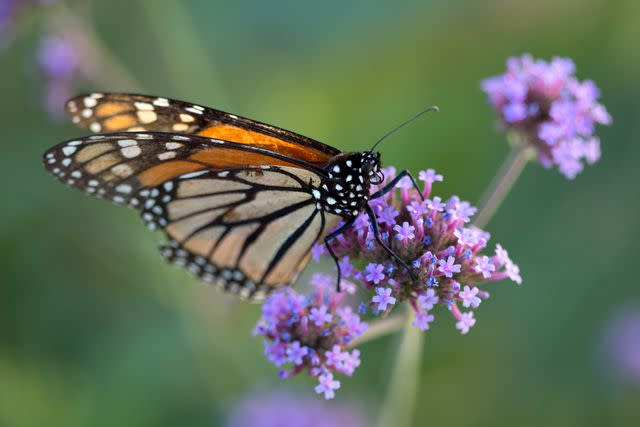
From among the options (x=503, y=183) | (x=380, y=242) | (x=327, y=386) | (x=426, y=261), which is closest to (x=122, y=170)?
(x=380, y=242)

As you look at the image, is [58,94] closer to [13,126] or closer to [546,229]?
[13,126]

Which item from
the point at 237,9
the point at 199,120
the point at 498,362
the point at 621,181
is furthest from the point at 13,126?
the point at 621,181

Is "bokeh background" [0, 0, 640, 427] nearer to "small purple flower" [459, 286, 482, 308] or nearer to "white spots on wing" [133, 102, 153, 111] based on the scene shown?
"white spots on wing" [133, 102, 153, 111]

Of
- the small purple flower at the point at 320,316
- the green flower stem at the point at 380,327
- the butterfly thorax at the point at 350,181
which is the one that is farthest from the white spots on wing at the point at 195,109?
the green flower stem at the point at 380,327

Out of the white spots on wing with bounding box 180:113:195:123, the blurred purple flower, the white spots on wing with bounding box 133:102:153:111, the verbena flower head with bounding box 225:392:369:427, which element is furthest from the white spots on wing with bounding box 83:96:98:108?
the blurred purple flower

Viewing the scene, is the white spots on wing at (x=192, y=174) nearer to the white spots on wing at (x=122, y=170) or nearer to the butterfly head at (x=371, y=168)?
the white spots on wing at (x=122, y=170)

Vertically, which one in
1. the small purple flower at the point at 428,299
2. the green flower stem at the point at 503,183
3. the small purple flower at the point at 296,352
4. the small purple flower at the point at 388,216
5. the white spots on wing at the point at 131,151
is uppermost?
the green flower stem at the point at 503,183
